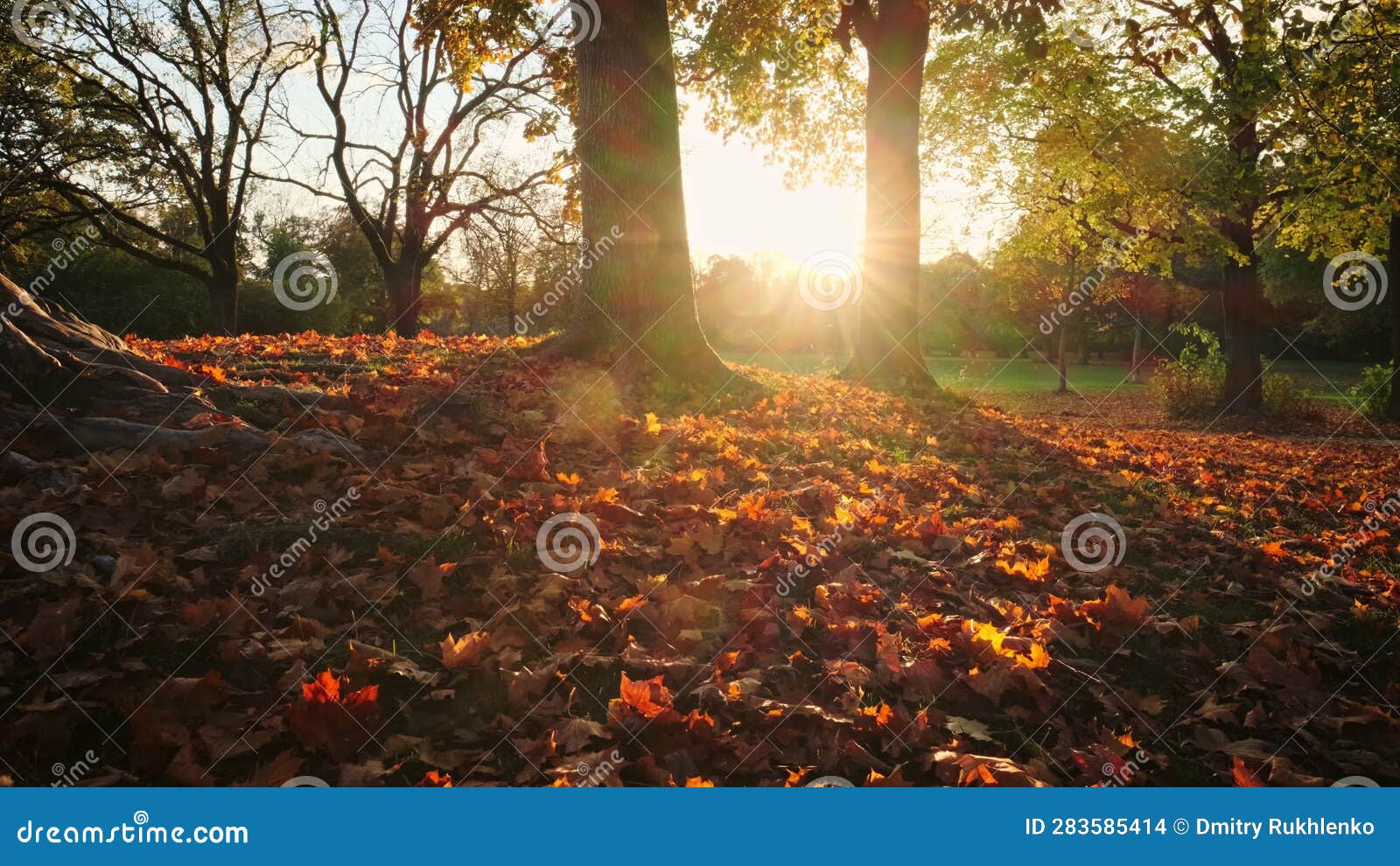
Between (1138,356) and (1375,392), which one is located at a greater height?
(1138,356)

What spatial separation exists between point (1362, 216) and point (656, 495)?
1816 centimetres

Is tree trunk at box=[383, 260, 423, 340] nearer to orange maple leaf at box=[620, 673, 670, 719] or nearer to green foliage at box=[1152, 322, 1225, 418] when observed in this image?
green foliage at box=[1152, 322, 1225, 418]

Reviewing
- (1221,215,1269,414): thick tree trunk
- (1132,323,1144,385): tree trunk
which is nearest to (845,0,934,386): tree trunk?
(1221,215,1269,414): thick tree trunk

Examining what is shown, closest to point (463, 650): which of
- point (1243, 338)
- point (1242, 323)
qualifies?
point (1242, 323)

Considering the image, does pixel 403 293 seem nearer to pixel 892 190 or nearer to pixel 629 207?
pixel 892 190

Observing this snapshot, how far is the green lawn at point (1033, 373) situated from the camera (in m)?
35.6

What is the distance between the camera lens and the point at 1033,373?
4878cm

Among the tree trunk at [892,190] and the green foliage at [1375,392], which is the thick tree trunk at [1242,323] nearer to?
the green foliage at [1375,392]

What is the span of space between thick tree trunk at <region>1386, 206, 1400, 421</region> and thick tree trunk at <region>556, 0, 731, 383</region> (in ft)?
63.3

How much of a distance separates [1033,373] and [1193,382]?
26.4m

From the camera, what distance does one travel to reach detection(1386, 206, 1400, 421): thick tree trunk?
61.3 ft

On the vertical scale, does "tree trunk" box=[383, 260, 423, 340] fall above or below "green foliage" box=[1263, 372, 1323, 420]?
above

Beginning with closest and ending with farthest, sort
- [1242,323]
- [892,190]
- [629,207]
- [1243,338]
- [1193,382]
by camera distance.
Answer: [629,207], [892,190], [1242,323], [1243,338], [1193,382]

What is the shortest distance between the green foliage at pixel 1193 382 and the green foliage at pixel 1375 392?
10.1 feet
